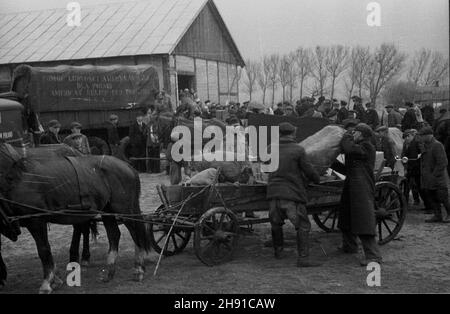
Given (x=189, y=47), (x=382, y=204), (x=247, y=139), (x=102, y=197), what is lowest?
(x=382, y=204)

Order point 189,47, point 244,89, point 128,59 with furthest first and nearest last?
point 244,89, point 189,47, point 128,59

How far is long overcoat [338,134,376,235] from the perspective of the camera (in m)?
6.52

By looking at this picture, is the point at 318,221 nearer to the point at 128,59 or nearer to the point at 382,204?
the point at 382,204

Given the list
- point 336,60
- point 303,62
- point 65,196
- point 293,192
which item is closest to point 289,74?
point 303,62

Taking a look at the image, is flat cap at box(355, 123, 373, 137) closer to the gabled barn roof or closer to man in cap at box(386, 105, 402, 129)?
man in cap at box(386, 105, 402, 129)

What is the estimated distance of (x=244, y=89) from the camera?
32.2m

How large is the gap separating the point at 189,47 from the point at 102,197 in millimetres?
18280

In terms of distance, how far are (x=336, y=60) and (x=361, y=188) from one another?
10.1 m

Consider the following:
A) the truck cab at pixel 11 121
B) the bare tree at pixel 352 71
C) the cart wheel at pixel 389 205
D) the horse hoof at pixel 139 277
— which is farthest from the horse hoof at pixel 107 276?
the bare tree at pixel 352 71

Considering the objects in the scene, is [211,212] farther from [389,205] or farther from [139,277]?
[389,205]

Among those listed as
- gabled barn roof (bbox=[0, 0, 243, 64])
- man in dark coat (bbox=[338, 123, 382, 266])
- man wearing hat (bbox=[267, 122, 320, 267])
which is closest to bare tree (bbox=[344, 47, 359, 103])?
gabled barn roof (bbox=[0, 0, 243, 64])

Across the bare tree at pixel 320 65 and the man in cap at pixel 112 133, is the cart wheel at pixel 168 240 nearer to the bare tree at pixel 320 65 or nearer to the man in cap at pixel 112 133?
the man in cap at pixel 112 133

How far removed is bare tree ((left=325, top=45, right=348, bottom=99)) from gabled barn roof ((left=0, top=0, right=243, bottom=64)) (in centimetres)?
741

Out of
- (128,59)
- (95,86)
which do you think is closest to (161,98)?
(95,86)
